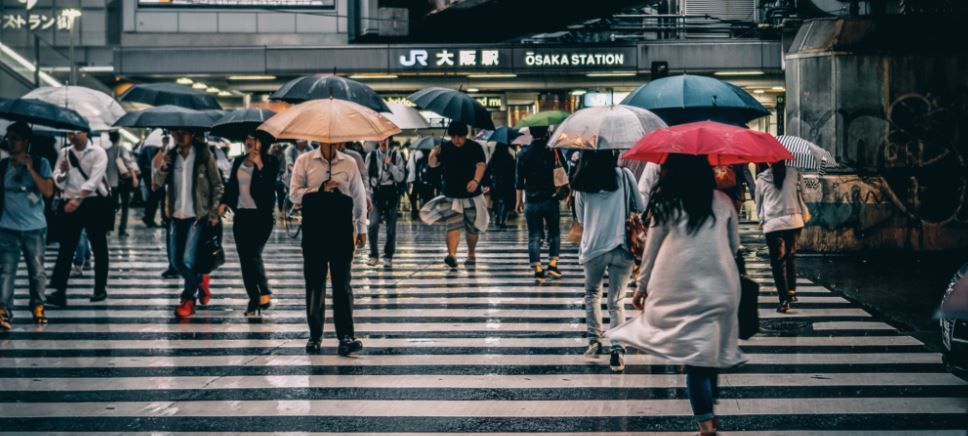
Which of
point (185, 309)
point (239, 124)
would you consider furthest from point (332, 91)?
point (185, 309)

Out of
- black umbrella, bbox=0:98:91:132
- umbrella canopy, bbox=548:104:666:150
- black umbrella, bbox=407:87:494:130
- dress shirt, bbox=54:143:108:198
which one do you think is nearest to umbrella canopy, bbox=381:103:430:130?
black umbrella, bbox=407:87:494:130

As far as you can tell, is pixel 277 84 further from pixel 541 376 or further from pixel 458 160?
pixel 541 376

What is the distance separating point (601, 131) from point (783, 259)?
3.77m

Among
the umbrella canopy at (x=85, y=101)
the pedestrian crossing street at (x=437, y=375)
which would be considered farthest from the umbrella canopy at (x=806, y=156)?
the umbrella canopy at (x=85, y=101)

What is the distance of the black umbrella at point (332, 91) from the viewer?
1245cm

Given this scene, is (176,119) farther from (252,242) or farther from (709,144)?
(709,144)

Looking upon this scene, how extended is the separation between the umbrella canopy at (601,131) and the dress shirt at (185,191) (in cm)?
432

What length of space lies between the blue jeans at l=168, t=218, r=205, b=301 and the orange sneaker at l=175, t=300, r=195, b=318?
4cm

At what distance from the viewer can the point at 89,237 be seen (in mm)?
13078

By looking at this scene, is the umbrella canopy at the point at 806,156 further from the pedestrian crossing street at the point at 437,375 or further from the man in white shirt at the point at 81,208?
the man in white shirt at the point at 81,208

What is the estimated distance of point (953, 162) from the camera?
1759 centimetres

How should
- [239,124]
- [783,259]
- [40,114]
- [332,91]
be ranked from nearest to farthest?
[40,114] < [783,259] < [239,124] < [332,91]

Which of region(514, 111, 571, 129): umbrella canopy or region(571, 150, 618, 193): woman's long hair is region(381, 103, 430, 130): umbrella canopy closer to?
region(514, 111, 571, 129): umbrella canopy

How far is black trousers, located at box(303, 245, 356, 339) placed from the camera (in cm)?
948
